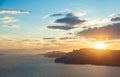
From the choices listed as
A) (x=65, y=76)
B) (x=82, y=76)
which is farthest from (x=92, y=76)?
(x=65, y=76)

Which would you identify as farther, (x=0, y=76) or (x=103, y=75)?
(x=103, y=75)

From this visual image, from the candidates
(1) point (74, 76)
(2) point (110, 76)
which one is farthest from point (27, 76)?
(2) point (110, 76)

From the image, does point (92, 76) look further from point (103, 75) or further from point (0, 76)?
point (0, 76)

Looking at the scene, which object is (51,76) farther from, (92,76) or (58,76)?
(92,76)

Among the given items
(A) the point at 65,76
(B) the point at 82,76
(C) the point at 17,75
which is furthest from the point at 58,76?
(C) the point at 17,75

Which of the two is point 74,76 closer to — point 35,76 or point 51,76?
point 51,76

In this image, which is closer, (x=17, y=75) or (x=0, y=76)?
(x=0, y=76)

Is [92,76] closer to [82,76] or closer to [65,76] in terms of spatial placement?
[82,76]
